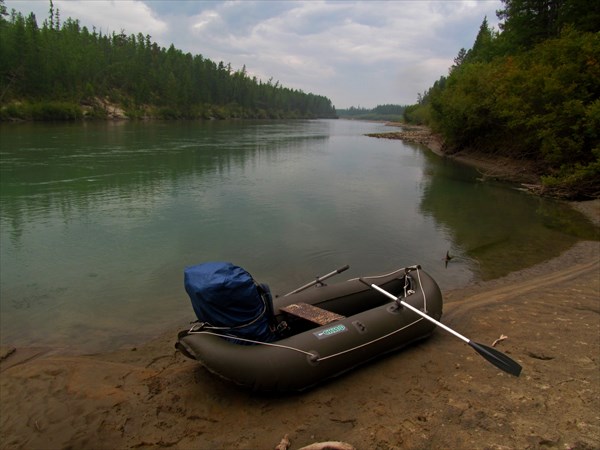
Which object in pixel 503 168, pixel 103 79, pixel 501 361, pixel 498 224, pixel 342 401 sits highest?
pixel 103 79

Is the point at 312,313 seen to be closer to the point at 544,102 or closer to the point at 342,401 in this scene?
the point at 342,401

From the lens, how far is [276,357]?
4.43m

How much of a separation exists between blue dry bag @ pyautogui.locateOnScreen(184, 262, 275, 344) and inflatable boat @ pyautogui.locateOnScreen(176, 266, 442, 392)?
0.05ft

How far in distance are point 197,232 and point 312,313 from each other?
6.81 meters

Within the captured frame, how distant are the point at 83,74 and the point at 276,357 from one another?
75.0m

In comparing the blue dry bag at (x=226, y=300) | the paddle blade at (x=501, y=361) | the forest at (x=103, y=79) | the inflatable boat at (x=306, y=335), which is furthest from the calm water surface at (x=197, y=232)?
the forest at (x=103, y=79)

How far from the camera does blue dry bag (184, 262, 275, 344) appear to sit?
431 cm

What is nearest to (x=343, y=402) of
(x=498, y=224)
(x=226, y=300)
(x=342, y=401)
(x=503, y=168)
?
(x=342, y=401)

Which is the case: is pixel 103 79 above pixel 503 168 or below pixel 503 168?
above

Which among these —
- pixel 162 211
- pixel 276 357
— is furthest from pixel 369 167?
pixel 276 357

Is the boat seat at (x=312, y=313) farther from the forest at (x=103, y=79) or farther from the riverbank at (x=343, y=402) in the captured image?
the forest at (x=103, y=79)

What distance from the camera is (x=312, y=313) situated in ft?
17.7

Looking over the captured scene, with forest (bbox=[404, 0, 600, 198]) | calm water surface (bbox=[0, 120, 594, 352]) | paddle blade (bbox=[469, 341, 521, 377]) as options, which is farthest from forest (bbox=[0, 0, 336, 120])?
paddle blade (bbox=[469, 341, 521, 377])

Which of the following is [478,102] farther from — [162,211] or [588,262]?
[162,211]
